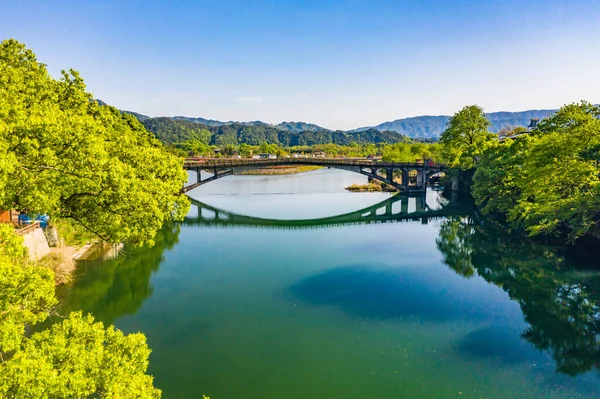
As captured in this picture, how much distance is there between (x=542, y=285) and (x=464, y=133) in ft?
124

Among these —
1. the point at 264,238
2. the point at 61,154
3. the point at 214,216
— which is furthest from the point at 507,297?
the point at 214,216

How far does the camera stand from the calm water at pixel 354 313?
13695 millimetres

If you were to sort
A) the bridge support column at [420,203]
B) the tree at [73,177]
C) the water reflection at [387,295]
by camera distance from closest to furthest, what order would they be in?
the tree at [73,177] < the water reflection at [387,295] < the bridge support column at [420,203]

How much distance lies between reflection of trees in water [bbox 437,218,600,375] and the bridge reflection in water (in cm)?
851

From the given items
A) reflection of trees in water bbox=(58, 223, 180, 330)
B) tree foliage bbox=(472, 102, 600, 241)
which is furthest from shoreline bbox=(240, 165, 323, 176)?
tree foliage bbox=(472, 102, 600, 241)

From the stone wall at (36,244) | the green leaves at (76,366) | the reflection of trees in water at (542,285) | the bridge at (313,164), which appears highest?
the bridge at (313,164)

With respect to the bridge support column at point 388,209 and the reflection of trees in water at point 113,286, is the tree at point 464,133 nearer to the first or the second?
the bridge support column at point 388,209

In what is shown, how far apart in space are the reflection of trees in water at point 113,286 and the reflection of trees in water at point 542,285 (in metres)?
20.0

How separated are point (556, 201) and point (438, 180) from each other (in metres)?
51.2

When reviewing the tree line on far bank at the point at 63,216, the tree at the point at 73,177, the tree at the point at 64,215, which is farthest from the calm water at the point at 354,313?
the tree at the point at 73,177

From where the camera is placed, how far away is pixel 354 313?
1903cm

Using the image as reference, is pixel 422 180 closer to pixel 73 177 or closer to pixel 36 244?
pixel 36 244

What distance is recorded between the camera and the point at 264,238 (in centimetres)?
3469

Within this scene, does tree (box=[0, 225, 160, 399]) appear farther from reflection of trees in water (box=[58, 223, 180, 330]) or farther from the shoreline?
the shoreline
